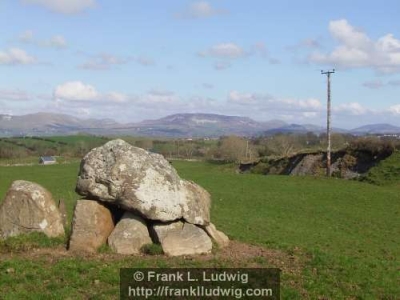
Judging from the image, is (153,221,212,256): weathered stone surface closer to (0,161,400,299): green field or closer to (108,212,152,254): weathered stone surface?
(108,212,152,254): weathered stone surface

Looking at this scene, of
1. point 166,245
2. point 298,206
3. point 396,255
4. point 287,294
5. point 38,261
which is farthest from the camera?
point 298,206

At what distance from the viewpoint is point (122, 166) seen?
638 inches

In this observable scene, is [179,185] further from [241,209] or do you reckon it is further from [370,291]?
[241,209]

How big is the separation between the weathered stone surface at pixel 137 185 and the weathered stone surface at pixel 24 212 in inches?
54.8

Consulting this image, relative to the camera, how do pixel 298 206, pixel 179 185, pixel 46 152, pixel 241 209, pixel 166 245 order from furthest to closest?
pixel 46 152, pixel 298 206, pixel 241 209, pixel 179 185, pixel 166 245

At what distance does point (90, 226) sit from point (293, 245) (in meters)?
8.36

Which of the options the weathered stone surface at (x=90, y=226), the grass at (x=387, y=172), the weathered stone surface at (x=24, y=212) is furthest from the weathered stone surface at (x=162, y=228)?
the grass at (x=387, y=172)

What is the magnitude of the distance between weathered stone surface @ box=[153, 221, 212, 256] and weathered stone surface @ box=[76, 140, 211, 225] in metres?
0.33

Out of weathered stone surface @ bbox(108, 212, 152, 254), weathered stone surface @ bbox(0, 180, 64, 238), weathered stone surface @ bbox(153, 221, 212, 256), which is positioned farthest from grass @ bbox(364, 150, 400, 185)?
weathered stone surface @ bbox(0, 180, 64, 238)

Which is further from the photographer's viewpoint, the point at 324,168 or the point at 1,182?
the point at 324,168

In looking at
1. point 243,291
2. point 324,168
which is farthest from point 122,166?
point 324,168

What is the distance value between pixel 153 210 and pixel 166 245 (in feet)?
4.30

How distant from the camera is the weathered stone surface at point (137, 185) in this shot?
1598 centimetres

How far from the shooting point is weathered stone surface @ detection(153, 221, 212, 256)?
15.2 metres
